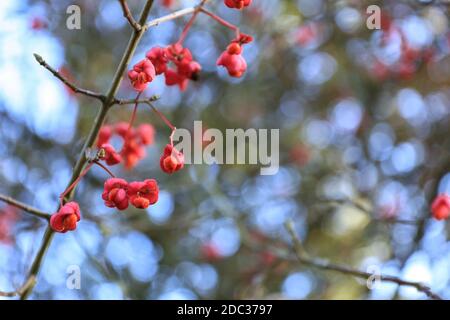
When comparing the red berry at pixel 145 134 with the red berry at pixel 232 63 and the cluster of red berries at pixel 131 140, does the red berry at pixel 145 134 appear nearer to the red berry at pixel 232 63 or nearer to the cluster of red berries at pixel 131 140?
the cluster of red berries at pixel 131 140

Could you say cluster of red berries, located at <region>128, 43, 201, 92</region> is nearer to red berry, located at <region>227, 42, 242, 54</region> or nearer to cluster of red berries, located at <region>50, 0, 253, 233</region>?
cluster of red berries, located at <region>50, 0, 253, 233</region>

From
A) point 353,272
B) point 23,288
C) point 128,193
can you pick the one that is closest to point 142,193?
point 128,193

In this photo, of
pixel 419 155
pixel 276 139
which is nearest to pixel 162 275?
pixel 276 139

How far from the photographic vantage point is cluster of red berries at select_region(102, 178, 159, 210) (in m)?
A: 2.22

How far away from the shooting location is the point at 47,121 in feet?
16.0

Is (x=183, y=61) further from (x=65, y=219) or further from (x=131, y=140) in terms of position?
(x=65, y=219)

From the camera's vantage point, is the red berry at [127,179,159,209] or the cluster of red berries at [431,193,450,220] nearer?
the red berry at [127,179,159,209]

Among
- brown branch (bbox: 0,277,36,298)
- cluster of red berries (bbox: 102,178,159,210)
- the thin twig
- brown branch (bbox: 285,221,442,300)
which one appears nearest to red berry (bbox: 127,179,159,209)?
cluster of red berries (bbox: 102,178,159,210)

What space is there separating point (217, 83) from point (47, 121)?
1320mm

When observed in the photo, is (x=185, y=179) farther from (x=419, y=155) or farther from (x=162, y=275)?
(x=419, y=155)

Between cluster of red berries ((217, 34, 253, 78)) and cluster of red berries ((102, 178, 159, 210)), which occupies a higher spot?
cluster of red berries ((217, 34, 253, 78))

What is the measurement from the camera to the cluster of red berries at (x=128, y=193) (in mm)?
2221
